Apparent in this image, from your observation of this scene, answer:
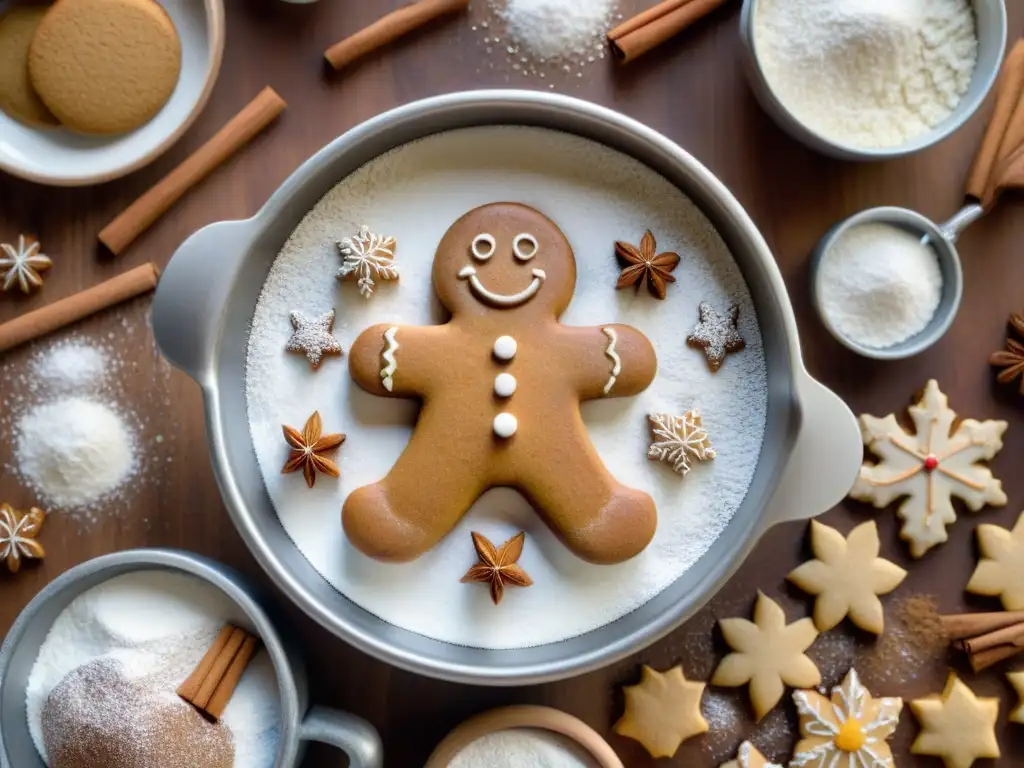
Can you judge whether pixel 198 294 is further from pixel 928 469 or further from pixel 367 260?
pixel 928 469

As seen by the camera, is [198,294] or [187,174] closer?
[198,294]

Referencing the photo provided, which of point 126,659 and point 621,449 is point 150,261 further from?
point 621,449

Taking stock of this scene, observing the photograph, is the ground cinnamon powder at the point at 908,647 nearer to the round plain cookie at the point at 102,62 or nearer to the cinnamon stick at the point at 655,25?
the cinnamon stick at the point at 655,25

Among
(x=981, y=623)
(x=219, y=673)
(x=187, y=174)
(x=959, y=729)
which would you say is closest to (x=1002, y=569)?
(x=981, y=623)

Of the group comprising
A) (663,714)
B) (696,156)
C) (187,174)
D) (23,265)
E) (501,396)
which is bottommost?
(663,714)

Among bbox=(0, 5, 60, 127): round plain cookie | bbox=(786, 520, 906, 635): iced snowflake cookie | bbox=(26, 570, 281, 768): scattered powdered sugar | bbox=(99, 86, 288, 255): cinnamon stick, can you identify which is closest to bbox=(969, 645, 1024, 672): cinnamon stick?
bbox=(786, 520, 906, 635): iced snowflake cookie

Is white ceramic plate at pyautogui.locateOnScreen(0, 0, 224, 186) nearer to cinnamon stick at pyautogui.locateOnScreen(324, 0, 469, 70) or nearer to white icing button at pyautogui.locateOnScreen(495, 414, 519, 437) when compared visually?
cinnamon stick at pyautogui.locateOnScreen(324, 0, 469, 70)
